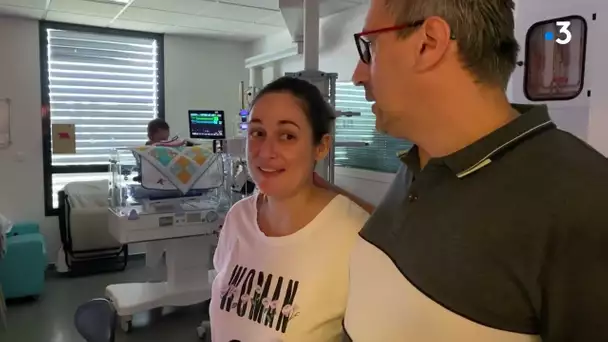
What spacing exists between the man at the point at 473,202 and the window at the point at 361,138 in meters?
3.27

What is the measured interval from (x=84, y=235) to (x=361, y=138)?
9.60ft

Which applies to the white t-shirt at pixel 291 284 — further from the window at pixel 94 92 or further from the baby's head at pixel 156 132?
the window at pixel 94 92

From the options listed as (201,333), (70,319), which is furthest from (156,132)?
(201,333)

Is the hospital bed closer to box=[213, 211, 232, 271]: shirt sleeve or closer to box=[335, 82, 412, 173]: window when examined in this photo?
box=[335, 82, 412, 173]: window

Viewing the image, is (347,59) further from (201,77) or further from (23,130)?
(23,130)

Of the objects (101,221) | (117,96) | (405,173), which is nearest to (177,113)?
(117,96)

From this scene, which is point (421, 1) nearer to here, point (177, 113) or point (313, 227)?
point (313, 227)

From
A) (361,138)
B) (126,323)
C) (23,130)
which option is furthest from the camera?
(23,130)

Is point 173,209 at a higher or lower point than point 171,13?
lower

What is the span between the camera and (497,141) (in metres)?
0.72

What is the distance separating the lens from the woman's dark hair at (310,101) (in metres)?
1.23

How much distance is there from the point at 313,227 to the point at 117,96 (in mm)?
4839

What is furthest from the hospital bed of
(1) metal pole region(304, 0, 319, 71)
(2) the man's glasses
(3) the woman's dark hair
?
(2) the man's glasses

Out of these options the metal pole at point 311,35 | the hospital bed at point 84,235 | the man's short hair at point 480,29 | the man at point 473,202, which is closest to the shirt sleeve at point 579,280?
the man at point 473,202
